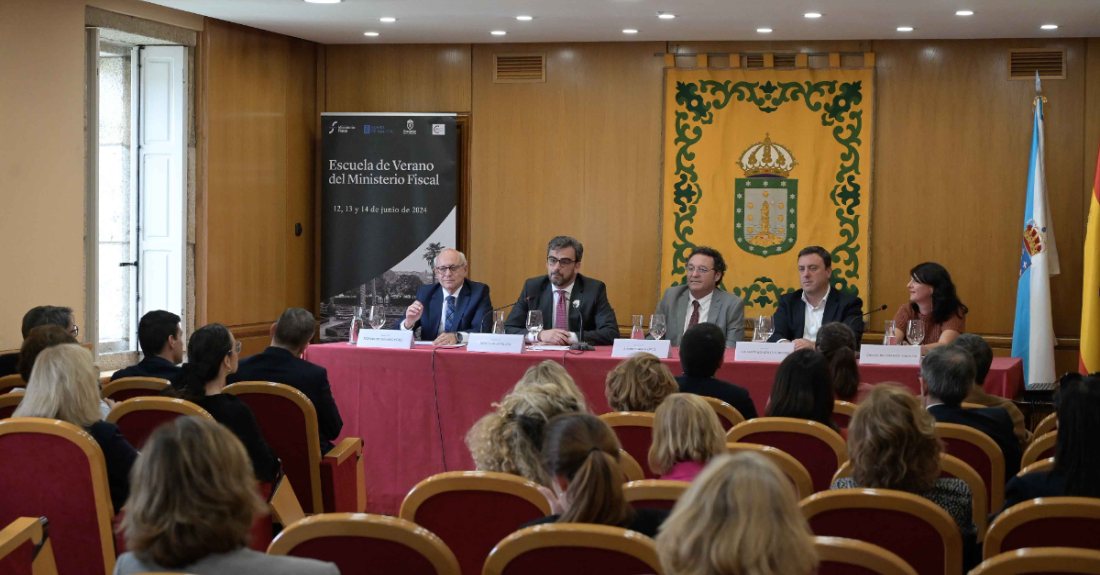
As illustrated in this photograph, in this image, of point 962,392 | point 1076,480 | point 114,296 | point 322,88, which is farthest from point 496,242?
point 1076,480

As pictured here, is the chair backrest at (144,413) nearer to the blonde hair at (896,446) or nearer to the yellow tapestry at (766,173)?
the blonde hair at (896,446)

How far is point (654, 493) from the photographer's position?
245 cm

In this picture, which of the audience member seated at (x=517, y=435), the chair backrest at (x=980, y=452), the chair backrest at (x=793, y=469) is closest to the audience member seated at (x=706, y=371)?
the chair backrest at (x=980, y=452)

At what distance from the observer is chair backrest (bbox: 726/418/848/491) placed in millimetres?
3334

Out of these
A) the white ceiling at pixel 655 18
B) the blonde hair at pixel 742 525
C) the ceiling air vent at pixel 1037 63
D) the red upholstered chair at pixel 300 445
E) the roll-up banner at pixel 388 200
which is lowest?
the red upholstered chair at pixel 300 445

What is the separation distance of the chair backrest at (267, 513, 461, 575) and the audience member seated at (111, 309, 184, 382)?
96.3 inches

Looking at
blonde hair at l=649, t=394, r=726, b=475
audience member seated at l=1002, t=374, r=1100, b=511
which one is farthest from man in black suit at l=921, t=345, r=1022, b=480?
blonde hair at l=649, t=394, r=726, b=475

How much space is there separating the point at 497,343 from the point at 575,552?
11.6 ft

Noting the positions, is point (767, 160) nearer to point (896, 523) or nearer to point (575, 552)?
point (896, 523)

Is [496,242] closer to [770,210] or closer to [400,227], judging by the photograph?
[400,227]

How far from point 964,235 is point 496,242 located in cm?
363

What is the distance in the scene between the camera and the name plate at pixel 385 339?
5.72 meters

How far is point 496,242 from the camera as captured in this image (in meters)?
8.86

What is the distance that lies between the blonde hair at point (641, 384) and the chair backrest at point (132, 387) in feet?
5.91
